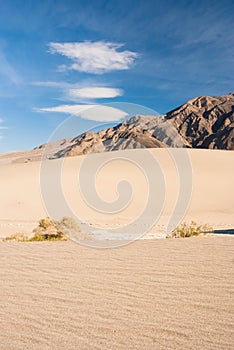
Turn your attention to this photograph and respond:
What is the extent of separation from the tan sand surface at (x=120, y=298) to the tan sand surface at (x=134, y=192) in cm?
952

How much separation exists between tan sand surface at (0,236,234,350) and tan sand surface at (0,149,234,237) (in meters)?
9.52

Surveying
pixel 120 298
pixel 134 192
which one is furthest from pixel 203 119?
pixel 120 298

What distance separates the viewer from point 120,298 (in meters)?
6.03

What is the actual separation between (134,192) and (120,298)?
26133 mm

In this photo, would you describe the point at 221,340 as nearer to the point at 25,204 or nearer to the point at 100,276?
the point at 100,276

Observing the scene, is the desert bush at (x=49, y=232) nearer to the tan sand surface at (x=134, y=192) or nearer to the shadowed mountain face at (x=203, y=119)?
the tan sand surface at (x=134, y=192)

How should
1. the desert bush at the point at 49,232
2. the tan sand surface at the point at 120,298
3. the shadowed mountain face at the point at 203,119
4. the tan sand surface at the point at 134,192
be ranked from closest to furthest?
the tan sand surface at the point at 120,298 < the desert bush at the point at 49,232 < the tan sand surface at the point at 134,192 < the shadowed mountain face at the point at 203,119

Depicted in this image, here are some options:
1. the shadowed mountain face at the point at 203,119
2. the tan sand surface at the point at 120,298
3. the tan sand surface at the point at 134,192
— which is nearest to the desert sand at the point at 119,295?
the tan sand surface at the point at 120,298

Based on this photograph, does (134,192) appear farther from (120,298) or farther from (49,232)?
(120,298)

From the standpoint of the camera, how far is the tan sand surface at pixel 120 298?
4.62m

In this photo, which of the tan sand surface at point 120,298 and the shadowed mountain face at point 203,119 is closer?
the tan sand surface at point 120,298

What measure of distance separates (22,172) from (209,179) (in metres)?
→ 20.0

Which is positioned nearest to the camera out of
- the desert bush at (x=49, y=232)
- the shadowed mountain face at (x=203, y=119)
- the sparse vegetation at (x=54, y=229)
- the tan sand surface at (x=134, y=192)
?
the desert bush at (x=49, y=232)

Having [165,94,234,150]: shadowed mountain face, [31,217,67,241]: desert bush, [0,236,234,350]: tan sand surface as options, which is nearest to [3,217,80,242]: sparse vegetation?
[31,217,67,241]: desert bush
